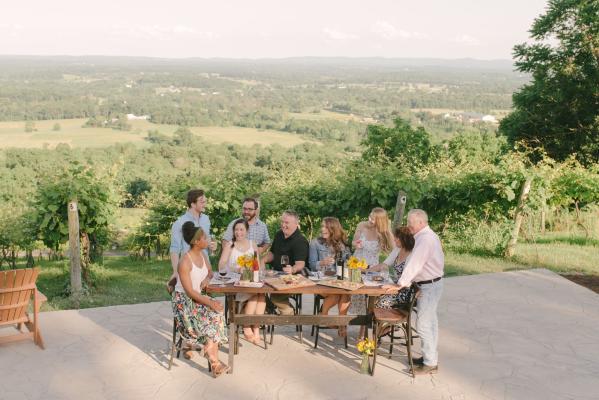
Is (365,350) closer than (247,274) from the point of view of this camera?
Yes

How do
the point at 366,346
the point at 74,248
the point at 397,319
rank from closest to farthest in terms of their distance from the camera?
the point at 366,346
the point at 397,319
the point at 74,248

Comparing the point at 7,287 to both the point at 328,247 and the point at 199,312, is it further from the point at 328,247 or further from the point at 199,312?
the point at 328,247

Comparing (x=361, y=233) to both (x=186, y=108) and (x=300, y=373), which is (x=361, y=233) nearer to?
(x=300, y=373)

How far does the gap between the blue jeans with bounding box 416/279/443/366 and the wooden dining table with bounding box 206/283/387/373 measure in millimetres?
352

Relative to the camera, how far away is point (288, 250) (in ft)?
20.7

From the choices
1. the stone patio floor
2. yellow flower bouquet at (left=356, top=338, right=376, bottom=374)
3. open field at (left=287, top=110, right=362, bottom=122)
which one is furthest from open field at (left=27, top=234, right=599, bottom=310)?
open field at (left=287, top=110, right=362, bottom=122)

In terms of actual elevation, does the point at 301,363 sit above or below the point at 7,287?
below

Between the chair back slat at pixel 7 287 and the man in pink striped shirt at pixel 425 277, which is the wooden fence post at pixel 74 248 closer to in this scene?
the chair back slat at pixel 7 287

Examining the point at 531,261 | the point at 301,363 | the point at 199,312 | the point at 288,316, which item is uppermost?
the point at 199,312

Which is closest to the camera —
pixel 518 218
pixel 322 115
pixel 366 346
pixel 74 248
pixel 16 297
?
pixel 366 346

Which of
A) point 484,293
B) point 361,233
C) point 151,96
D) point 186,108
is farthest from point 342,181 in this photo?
point 151,96

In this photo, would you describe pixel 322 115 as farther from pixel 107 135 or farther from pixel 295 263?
pixel 295 263

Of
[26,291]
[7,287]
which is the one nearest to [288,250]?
[26,291]

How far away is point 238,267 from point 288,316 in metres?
0.74
